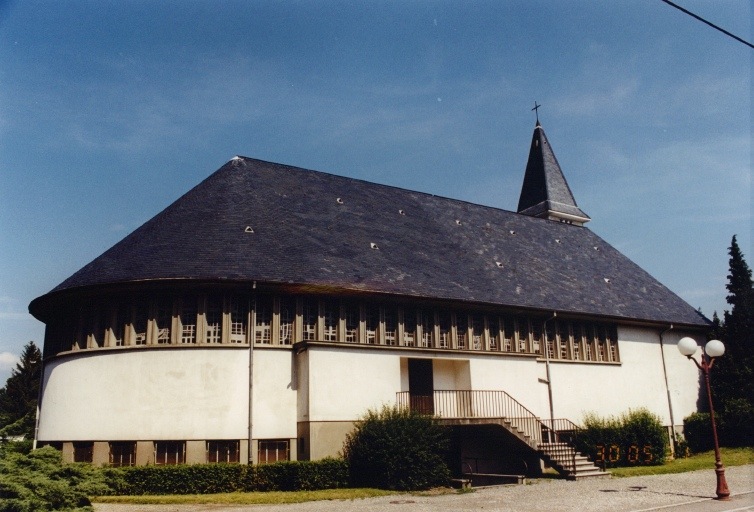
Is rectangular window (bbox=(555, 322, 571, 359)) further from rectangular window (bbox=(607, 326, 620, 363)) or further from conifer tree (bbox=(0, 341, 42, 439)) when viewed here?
conifer tree (bbox=(0, 341, 42, 439))

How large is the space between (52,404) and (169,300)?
217 inches

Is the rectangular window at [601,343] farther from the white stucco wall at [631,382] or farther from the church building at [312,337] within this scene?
the white stucco wall at [631,382]

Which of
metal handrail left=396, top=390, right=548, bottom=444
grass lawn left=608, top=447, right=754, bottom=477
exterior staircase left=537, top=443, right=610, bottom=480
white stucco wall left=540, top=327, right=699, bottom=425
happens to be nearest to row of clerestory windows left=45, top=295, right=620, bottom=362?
metal handrail left=396, top=390, right=548, bottom=444

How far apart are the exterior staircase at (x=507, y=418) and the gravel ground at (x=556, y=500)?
1.85 metres

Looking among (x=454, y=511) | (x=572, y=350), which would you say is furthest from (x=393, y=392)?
(x=572, y=350)

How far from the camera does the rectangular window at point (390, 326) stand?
79.9 feet

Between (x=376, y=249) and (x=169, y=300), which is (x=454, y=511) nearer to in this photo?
(x=169, y=300)

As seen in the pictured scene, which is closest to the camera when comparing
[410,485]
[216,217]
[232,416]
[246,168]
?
[410,485]

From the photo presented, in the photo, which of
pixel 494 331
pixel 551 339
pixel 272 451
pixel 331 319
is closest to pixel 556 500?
pixel 272 451

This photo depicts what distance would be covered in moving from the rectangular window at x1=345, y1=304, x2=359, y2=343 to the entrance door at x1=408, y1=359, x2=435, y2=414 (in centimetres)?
264

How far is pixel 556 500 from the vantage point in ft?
55.4

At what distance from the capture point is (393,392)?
75.7 ft

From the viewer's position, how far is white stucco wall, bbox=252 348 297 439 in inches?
852

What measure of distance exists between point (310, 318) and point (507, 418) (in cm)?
779
